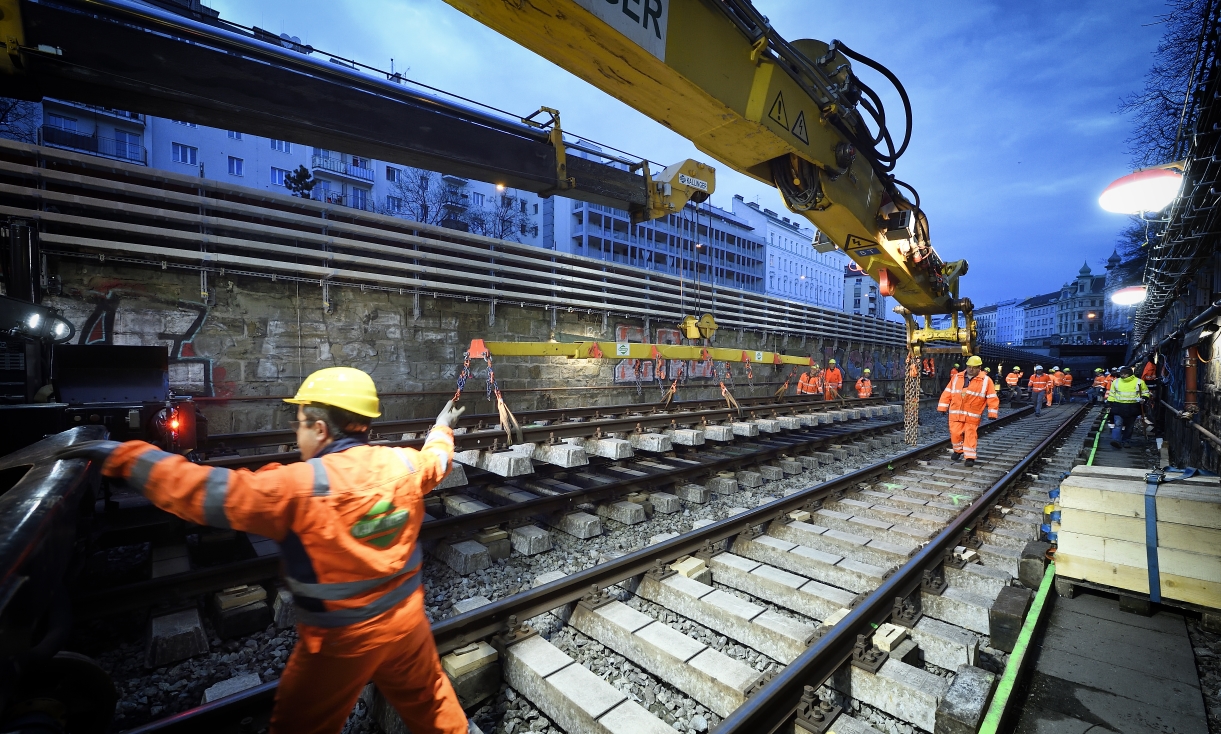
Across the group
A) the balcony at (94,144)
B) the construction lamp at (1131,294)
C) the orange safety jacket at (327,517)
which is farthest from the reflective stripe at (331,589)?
the balcony at (94,144)

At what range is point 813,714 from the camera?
248cm

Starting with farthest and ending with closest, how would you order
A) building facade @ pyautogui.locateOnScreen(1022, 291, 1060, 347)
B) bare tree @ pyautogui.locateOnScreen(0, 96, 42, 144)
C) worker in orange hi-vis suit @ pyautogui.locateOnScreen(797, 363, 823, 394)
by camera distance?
building facade @ pyautogui.locateOnScreen(1022, 291, 1060, 347) < worker in orange hi-vis suit @ pyautogui.locateOnScreen(797, 363, 823, 394) < bare tree @ pyautogui.locateOnScreen(0, 96, 42, 144)

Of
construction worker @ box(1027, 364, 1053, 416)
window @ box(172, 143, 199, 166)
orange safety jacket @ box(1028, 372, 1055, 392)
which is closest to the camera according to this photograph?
construction worker @ box(1027, 364, 1053, 416)

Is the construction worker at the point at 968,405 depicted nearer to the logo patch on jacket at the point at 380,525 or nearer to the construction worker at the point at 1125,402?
the construction worker at the point at 1125,402

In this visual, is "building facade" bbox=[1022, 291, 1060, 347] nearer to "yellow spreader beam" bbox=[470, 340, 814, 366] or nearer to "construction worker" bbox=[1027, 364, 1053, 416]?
"construction worker" bbox=[1027, 364, 1053, 416]

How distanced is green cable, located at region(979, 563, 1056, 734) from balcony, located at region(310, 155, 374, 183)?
44611 mm

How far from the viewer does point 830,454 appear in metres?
8.99

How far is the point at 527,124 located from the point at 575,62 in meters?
2.19

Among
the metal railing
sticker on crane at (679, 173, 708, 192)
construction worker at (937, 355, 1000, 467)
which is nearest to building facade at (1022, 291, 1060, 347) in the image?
construction worker at (937, 355, 1000, 467)

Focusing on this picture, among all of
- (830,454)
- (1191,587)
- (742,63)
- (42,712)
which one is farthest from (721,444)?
(42,712)

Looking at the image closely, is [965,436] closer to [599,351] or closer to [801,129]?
[599,351]

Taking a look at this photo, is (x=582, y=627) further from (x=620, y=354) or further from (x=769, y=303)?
(x=769, y=303)

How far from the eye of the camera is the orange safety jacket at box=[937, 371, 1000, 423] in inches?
332

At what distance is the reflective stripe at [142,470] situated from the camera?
5.49 ft
